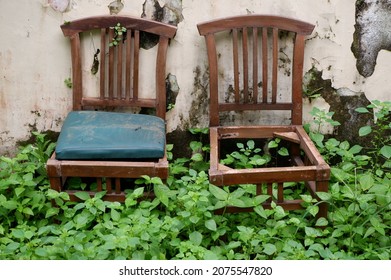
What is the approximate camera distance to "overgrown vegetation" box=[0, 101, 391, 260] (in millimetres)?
2959

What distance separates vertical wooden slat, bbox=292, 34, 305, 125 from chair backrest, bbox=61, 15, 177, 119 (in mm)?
746

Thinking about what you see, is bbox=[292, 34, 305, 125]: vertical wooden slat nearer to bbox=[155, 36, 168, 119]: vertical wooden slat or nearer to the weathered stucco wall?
the weathered stucco wall

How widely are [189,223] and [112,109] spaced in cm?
104

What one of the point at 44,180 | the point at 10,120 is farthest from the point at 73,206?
the point at 10,120

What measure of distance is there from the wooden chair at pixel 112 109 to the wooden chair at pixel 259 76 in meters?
0.32

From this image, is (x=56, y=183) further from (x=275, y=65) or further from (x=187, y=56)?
(x=275, y=65)

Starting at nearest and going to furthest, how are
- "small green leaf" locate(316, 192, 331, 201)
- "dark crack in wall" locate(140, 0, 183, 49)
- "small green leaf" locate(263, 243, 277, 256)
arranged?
"small green leaf" locate(263, 243, 277, 256), "small green leaf" locate(316, 192, 331, 201), "dark crack in wall" locate(140, 0, 183, 49)

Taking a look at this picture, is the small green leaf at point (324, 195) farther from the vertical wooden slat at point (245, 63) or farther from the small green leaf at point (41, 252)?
the small green leaf at point (41, 252)

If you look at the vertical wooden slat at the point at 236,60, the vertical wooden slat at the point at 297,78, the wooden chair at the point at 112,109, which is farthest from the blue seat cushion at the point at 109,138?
the vertical wooden slat at the point at 297,78

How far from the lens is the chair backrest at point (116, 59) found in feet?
11.6

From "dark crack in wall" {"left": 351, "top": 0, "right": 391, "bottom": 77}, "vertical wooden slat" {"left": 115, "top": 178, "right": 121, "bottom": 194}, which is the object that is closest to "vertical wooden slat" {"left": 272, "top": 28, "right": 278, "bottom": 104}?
"dark crack in wall" {"left": 351, "top": 0, "right": 391, "bottom": 77}

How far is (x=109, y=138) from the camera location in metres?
3.27
